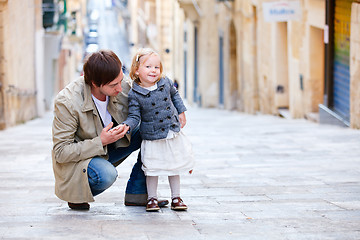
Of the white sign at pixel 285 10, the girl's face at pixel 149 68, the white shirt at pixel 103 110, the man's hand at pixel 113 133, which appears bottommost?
the man's hand at pixel 113 133

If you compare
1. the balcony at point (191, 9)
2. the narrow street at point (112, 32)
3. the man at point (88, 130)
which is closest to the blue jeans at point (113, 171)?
the man at point (88, 130)

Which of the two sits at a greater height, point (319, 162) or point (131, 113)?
point (131, 113)

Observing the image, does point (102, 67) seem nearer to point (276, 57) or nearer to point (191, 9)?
point (276, 57)

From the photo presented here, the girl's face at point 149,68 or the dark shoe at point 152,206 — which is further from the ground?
the girl's face at point 149,68

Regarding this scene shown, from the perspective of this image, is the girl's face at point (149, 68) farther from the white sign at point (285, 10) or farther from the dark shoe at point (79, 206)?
the white sign at point (285, 10)

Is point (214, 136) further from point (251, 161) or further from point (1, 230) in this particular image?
point (1, 230)

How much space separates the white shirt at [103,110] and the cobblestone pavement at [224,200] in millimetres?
672

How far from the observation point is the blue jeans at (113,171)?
4.77 m

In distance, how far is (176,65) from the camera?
4234cm

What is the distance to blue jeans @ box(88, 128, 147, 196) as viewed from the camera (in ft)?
15.7

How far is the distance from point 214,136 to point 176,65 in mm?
30252

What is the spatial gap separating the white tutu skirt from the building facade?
8.28m

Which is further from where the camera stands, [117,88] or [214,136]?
[214,136]

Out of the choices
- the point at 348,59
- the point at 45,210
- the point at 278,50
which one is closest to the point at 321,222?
the point at 45,210
